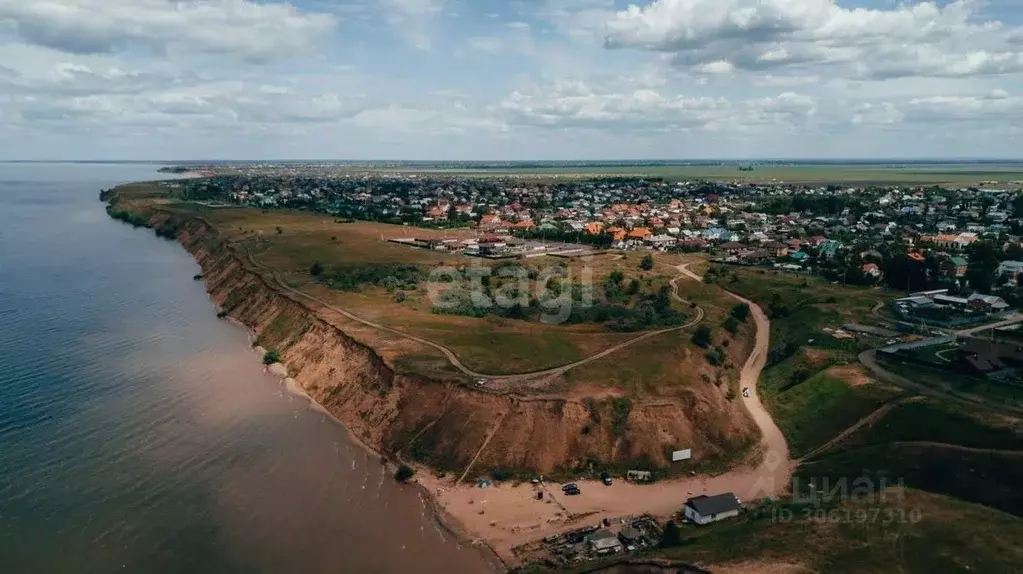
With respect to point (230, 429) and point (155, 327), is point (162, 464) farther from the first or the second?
point (155, 327)

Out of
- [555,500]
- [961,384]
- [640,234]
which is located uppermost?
[640,234]

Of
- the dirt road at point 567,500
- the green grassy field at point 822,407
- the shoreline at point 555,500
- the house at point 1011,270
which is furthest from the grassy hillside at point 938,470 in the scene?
the house at point 1011,270

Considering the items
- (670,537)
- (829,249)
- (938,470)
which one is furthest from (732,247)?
(670,537)

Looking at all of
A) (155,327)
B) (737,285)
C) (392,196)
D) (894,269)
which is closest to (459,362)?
(155,327)

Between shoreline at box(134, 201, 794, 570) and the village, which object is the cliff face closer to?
shoreline at box(134, 201, 794, 570)

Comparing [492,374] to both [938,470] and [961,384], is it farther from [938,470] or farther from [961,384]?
[961,384]
